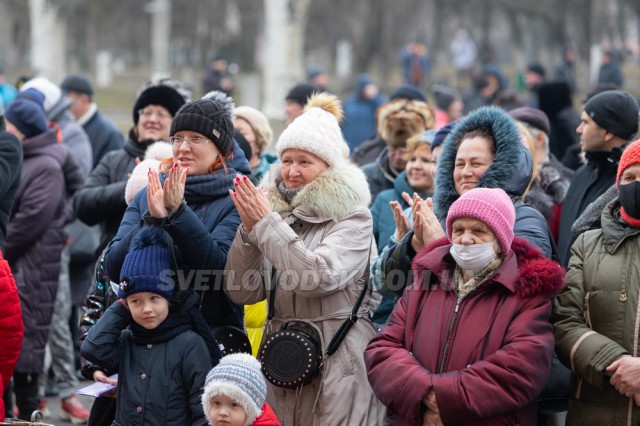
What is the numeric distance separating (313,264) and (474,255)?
0.73m

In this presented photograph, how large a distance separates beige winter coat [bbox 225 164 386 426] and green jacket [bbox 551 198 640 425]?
35.5 inches

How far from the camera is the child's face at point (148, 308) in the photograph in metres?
4.85

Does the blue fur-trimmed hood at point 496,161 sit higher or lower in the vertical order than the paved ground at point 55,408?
higher

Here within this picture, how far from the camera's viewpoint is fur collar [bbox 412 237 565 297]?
443 centimetres

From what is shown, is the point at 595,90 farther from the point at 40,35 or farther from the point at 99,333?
the point at 40,35

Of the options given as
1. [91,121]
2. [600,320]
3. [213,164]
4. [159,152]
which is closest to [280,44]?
[91,121]

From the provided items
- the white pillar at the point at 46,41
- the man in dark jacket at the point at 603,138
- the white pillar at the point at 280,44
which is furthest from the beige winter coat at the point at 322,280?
the white pillar at the point at 46,41

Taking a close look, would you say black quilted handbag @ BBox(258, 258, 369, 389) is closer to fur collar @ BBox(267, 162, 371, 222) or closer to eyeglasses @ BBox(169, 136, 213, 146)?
fur collar @ BBox(267, 162, 371, 222)

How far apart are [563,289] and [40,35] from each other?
2824 cm

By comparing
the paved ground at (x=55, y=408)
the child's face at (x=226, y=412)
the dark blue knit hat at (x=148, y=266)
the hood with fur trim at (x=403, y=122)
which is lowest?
the paved ground at (x=55, y=408)

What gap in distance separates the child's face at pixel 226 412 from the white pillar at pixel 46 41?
27.0m

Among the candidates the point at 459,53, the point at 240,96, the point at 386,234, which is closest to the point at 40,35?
the point at 240,96

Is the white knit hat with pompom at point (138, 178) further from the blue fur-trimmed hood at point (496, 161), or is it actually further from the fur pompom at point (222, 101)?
the blue fur-trimmed hood at point (496, 161)

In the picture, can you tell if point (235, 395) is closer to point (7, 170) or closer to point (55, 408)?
point (7, 170)
